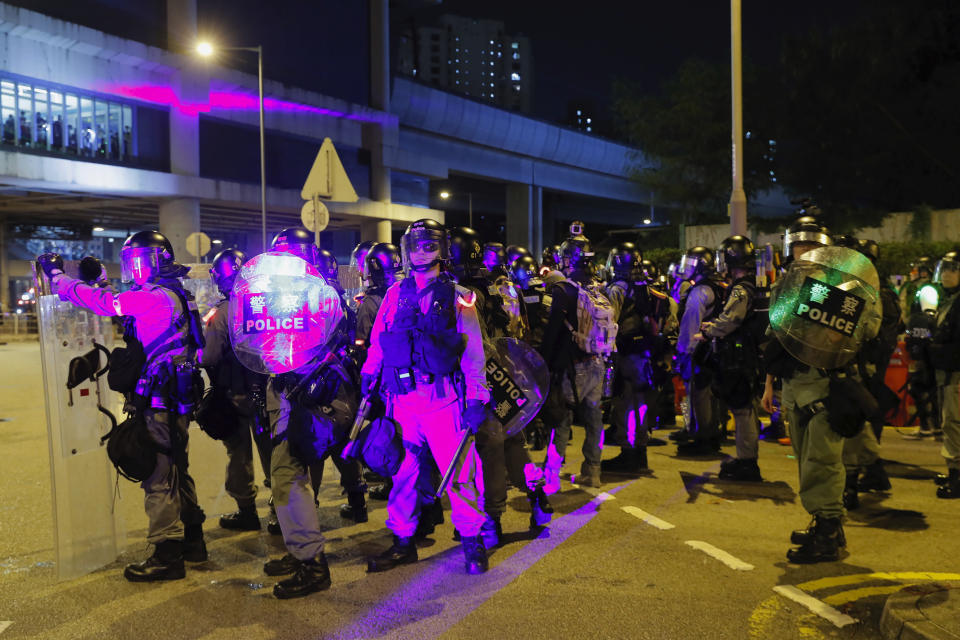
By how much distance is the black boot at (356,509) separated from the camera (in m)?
5.97

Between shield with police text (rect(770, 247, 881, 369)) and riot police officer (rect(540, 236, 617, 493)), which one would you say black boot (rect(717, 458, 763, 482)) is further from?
shield with police text (rect(770, 247, 881, 369))

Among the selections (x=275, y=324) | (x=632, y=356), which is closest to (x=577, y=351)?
(x=632, y=356)

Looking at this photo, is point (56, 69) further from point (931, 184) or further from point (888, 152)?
point (931, 184)

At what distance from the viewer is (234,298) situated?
15.4 feet

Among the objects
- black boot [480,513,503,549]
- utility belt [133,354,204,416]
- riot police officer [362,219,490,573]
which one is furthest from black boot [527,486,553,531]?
utility belt [133,354,204,416]

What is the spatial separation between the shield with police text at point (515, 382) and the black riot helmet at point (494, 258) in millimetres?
1113

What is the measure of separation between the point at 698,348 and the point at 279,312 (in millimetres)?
4155

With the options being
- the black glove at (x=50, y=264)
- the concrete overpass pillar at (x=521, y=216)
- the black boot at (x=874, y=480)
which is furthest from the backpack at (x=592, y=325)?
the concrete overpass pillar at (x=521, y=216)

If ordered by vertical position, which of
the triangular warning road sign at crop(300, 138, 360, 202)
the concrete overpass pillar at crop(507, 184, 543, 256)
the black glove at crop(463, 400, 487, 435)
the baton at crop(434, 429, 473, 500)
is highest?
the concrete overpass pillar at crop(507, 184, 543, 256)

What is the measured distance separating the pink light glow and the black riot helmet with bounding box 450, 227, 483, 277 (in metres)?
22.5

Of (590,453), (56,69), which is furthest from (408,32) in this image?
(590,453)

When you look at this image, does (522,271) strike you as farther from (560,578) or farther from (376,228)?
(376,228)

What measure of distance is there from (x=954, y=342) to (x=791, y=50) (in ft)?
63.9

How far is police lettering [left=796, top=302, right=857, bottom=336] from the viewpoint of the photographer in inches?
187
